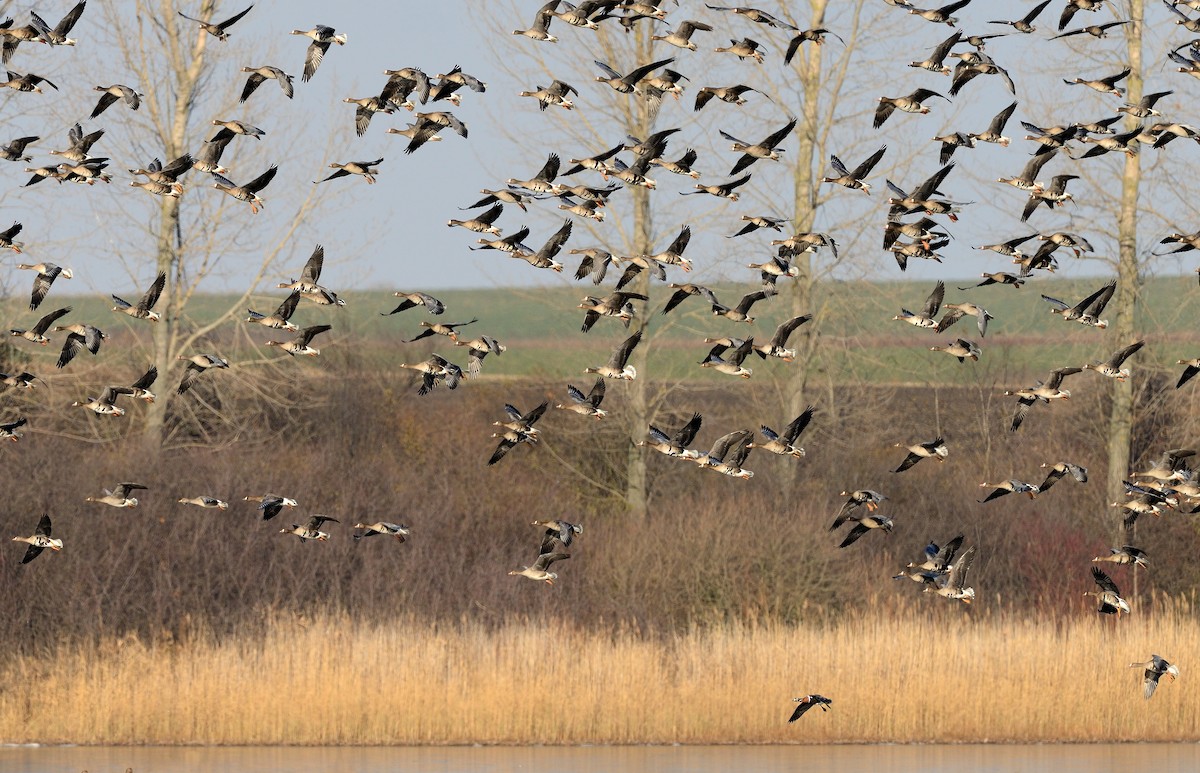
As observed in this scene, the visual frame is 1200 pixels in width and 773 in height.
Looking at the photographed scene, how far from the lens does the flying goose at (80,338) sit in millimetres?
19438

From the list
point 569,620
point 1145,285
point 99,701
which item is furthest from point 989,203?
point 99,701

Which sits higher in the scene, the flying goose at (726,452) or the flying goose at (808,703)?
the flying goose at (726,452)

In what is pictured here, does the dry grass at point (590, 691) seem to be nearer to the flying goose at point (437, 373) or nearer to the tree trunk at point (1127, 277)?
the flying goose at point (437, 373)

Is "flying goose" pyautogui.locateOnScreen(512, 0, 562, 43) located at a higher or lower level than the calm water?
higher

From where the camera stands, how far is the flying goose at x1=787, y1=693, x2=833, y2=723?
2417 cm

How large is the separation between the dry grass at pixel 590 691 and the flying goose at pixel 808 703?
0.69 feet

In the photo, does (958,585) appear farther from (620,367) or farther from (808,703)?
(620,367)

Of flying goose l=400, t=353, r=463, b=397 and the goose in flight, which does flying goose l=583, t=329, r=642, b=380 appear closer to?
flying goose l=400, t=353, r=463, b=397

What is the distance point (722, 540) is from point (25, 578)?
12.1 m

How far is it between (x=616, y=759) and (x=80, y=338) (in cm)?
942

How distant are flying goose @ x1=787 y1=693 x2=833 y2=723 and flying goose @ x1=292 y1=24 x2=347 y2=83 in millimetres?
10428

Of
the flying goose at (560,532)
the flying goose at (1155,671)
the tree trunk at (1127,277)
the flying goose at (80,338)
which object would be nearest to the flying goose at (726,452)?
the flying goose at (560,532)

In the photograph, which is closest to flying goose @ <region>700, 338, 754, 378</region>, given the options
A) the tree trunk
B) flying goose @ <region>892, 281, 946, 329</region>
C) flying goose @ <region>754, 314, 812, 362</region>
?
flying goose @ <region>754, 314, 812, 362</region>

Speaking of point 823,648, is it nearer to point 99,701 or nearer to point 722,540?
point 722,540
